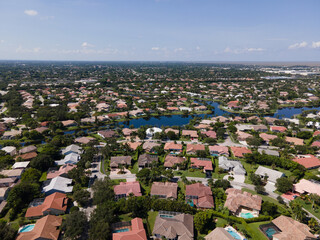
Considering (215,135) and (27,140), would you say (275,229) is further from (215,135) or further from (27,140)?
(27,140)

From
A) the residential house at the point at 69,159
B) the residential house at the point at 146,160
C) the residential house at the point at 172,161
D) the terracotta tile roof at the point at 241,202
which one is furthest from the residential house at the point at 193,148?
the residential house at the point at 69,159

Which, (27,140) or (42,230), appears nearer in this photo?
(42,230)

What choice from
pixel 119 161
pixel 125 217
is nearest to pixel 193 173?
pixel 119 161

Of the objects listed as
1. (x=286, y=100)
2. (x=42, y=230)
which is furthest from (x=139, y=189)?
(x=286, y=100)

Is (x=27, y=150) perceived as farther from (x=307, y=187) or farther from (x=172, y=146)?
(x=307, y=187)

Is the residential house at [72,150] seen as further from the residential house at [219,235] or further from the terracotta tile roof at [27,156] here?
the residential house at [219,235]

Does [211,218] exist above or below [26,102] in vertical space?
below

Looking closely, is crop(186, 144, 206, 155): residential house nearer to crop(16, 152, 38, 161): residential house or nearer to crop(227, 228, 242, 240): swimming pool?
crop(227, 228, 242, 240): swimming pool

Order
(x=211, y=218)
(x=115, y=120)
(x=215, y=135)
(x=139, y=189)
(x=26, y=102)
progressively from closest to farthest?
(x=211, y=218), (x=139, y=189), (x=215, y=135), (x=115, y=120), (x=26, y=102)
